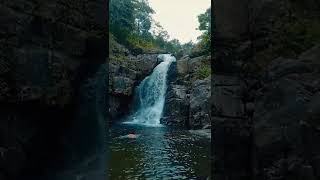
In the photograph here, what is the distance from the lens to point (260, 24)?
11.0 feet

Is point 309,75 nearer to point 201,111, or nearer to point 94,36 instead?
point 94,36

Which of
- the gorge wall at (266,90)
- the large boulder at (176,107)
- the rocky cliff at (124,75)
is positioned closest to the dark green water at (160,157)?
the gorge wall at (266,90)

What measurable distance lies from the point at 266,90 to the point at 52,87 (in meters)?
2.23

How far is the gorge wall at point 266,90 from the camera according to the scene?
3.04 meters

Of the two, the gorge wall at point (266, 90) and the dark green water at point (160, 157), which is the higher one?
the gorge wall at point (266, 90)

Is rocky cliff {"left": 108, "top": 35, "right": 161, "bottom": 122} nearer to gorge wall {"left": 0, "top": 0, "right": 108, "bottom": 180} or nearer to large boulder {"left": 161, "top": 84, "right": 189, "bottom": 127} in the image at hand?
large boulder {"left": 161, "top": 84, "right": 189, "bottom": 127}

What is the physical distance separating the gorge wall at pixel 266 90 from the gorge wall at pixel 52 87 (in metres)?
1.57

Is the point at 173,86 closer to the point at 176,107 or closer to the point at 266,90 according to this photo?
the point at 176,107

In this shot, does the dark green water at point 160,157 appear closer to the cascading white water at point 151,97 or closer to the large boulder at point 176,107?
the large boulder at point 176,107

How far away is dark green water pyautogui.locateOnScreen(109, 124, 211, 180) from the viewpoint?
8.88 meters

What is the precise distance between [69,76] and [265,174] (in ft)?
7.74

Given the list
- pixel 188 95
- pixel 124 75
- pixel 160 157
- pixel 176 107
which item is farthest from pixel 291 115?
pixel 124 75

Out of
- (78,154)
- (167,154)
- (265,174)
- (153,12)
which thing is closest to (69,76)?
(78,154)

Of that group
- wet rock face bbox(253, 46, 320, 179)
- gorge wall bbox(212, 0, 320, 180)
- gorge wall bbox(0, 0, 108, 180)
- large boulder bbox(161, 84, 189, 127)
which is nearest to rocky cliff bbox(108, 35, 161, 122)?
large boulder bbox(161, 84, 189, 127)
